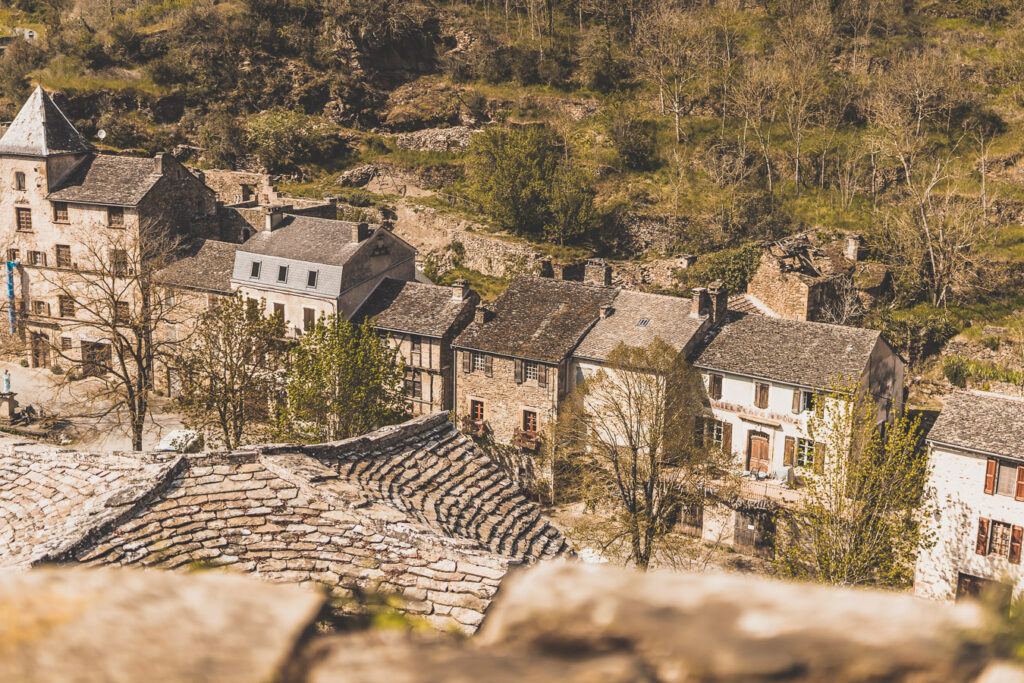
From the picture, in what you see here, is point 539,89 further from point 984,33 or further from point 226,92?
point 984,33

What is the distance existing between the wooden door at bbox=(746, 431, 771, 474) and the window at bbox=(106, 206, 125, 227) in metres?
30.8

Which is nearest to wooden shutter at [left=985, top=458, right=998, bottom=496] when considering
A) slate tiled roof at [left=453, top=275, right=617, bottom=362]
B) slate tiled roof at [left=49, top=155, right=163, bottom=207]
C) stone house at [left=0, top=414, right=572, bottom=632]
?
slate tiled roof at [left=453, top=275, right=617, bottom=362]

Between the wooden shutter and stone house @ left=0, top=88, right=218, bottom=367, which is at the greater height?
stone house @ left=0, top=88, right=218, bottom=367

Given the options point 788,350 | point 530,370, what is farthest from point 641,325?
point 788,350

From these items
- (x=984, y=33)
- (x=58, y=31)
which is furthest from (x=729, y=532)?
(x=58, y=31)

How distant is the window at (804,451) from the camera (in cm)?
3073

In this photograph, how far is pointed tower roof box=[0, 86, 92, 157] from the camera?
43125mm

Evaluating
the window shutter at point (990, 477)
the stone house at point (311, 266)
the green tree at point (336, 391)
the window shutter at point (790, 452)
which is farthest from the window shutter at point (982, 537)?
the stone house at point (311, 266)

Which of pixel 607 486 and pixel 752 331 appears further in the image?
pixel 752 331

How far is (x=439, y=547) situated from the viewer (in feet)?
29.7

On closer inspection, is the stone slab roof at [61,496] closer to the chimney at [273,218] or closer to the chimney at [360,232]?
the chimney at [360,232]

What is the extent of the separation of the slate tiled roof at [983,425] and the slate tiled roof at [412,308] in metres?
19.2

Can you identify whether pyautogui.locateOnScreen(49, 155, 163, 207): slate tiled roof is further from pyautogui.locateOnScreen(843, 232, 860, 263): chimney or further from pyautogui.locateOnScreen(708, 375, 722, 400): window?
pyautogui.locateOnScreen(843, 232, 860, 263): chimney

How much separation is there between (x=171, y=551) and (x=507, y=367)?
27.2m
